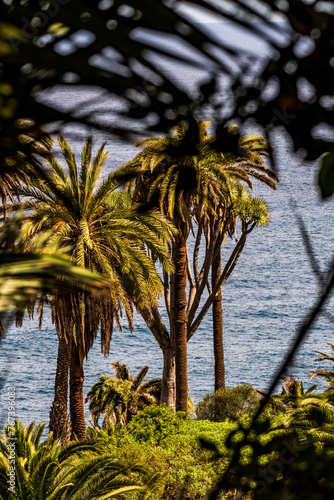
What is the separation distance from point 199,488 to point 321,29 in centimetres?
1359

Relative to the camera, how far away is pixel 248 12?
3.49 ft

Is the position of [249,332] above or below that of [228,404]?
above

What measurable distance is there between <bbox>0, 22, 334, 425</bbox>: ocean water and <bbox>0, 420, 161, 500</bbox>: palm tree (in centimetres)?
3167

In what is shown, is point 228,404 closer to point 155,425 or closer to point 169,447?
point 155,425

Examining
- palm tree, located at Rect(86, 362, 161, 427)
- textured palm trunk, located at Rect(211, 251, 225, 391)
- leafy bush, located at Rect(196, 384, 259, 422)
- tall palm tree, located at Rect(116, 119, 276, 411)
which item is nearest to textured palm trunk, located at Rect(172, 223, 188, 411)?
tall palm tree, located at Rect(116, 119, 276, 411)

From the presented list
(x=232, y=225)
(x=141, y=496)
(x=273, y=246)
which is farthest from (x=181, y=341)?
(x=273, y=246)

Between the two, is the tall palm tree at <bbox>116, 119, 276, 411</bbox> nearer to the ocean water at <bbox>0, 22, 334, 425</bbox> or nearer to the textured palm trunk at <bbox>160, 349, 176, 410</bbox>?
the textured palm trunk at <bbox>160, 349, 176, 410</bbox>

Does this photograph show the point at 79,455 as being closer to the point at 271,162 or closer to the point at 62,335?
the point at 62,335

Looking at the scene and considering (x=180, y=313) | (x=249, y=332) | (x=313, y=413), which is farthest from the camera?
(x=249, y=332)

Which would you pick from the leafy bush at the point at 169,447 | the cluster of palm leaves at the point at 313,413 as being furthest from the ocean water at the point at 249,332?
the cluster of palm leaves at the point at 313,413

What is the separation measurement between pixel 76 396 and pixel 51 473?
7100mm

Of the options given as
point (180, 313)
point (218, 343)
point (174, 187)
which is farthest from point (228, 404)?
point (174, 187)

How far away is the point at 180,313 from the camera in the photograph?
835 inches

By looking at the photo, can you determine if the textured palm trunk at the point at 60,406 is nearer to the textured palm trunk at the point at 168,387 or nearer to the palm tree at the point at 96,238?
the palm tree at the point at 96,238
